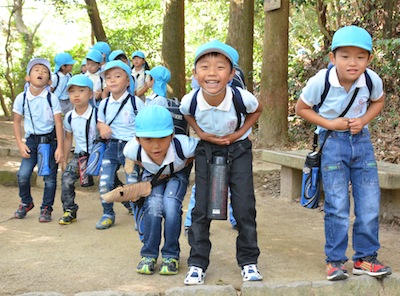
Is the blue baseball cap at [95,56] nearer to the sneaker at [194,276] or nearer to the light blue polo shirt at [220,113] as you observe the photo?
the light blue polo shirt at [220,113]

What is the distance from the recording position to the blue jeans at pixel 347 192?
14.0 ft

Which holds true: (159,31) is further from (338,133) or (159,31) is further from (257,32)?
(338,133)

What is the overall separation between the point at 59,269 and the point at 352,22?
10.9 m

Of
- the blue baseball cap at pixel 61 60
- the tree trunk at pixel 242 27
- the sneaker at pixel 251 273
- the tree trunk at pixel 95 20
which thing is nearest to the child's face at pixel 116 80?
the sneaker at pixel 251 273

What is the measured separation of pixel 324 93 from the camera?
167 inches

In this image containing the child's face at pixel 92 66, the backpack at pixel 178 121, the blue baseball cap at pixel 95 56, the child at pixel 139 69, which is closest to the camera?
the backpack at pixel 178 121

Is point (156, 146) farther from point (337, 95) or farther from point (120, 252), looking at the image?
point (337, 95)

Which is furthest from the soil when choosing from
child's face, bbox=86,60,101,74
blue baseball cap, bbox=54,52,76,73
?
blue baseball cap, bbox=54,52,76,73

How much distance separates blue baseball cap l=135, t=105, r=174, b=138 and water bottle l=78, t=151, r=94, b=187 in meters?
2.08

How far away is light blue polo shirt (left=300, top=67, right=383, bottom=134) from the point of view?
4.20m

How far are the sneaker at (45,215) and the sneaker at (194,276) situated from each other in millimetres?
2668

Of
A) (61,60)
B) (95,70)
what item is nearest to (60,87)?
(61,60)

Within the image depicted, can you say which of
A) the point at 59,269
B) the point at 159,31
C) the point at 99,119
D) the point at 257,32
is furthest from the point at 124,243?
the point at 257,32

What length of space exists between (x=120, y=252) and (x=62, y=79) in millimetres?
4097
